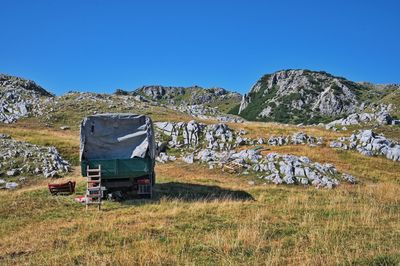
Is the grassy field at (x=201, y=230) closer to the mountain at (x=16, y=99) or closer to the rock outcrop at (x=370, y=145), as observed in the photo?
the rock outcrop at (x=370, y=145)

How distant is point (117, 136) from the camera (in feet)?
69.9

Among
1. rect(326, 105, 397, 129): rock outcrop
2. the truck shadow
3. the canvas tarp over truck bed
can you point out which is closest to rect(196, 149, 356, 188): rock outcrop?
the truck shadow

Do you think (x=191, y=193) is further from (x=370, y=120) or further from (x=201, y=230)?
(x=370, y=120)

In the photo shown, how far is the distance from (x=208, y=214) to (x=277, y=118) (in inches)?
6976

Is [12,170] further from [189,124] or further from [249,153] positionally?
[189,124]

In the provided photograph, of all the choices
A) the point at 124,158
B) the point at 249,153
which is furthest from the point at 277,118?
the point at 124,158

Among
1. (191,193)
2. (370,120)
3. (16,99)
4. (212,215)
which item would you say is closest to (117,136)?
(191,193)

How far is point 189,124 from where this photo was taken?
164 ft

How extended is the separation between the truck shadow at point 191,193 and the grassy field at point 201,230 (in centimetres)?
8

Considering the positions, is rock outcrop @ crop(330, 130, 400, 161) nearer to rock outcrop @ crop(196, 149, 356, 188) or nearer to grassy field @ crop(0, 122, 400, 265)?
rock outcrop @ crop(196, 149, 356, 188)

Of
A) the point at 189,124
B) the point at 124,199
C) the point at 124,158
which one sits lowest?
the point at 124,199

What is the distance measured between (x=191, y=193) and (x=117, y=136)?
506cm

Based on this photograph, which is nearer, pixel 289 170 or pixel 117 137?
pixel 117 137

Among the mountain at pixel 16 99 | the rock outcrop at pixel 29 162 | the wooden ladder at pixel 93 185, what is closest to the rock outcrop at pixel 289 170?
the rock outcrop at pixel 29 162
